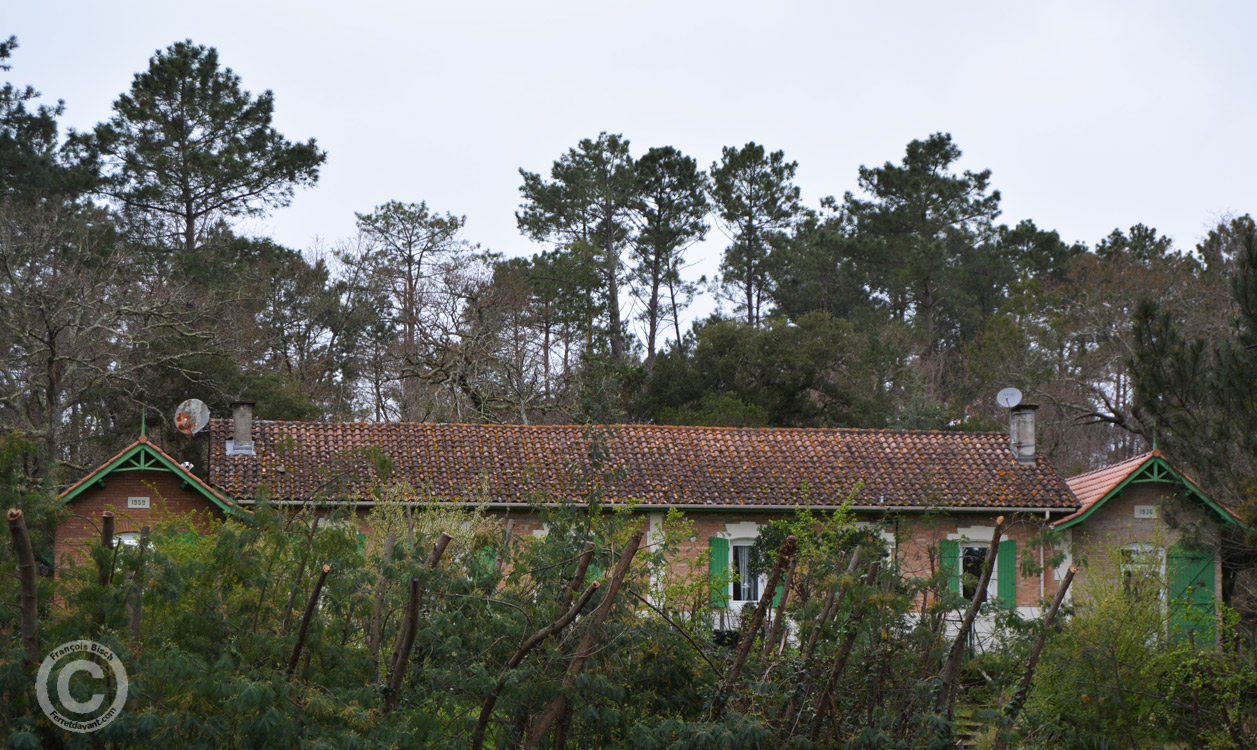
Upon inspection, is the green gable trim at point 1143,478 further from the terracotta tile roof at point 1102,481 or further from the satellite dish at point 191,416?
the satellite dish at point 191,416

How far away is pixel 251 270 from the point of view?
30.8m

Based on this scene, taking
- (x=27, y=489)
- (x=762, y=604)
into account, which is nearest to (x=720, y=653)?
(x=762, y=604)

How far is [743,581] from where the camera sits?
18.3 meters

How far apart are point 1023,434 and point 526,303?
639 inches

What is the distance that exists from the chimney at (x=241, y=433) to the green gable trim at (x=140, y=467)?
1482 millimetres

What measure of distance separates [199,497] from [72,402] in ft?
24.0

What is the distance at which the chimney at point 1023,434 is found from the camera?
67.5 feet

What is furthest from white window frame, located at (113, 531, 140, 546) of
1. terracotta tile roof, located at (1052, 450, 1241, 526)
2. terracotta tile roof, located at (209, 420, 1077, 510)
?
terracotta tile roof, located at (1052, 450, 1241, 526)

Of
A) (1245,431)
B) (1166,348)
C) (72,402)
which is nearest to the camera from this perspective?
(1245,431)

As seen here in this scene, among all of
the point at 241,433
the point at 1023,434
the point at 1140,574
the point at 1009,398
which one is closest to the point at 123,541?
the point at 1140,574

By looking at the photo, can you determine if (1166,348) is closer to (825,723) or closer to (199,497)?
(825,723)

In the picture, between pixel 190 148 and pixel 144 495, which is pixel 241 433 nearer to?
pixel 144 495

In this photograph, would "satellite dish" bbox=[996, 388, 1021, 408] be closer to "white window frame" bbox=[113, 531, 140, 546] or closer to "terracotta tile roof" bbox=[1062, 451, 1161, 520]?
"terracotta tile roof" bbox=[1062, 451, 1161, 520]

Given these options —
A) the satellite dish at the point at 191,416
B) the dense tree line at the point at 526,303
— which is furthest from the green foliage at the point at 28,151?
the satellite dish at the point at 191,416
